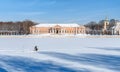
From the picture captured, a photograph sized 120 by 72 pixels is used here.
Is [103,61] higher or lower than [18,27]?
lower

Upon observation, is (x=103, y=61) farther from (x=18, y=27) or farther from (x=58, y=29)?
(x=18, y=27)

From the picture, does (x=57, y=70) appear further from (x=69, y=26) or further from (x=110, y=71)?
(x=69, y=26)

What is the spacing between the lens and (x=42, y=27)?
342ft

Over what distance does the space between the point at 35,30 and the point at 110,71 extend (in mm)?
94695

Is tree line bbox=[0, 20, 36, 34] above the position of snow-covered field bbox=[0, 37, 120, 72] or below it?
above

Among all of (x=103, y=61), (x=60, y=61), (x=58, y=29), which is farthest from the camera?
(x=58, y=29)

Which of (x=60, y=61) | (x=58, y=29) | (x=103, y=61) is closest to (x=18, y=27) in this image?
(x=58, y=29)

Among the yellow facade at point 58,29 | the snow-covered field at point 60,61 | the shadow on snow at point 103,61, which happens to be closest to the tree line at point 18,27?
the yellow facade at point 58,29

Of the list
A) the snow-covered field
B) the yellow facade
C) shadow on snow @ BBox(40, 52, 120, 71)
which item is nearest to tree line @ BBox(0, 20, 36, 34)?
the yellow facade

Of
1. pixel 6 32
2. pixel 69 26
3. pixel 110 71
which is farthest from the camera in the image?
pixel 6 32

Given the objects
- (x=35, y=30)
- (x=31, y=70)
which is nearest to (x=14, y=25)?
(x=35, y=30)

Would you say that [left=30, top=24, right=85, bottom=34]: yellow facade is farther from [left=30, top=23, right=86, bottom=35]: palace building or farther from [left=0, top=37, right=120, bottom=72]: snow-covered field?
[left=0, top=37, right=120, bottom=72]: snow-covered field

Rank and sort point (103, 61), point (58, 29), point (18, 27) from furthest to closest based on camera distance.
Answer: point (18, 27)
point (58, 29)
point (103, 61)

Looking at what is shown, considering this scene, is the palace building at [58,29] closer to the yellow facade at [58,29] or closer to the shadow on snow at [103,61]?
the yellow facade at [58,29]
